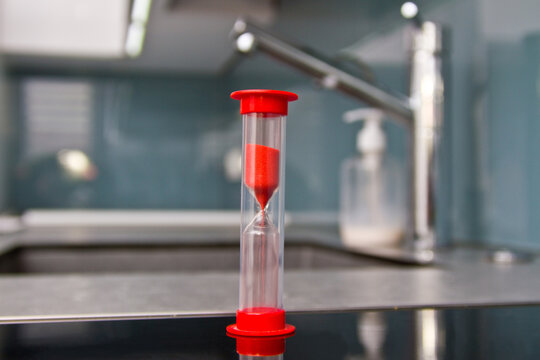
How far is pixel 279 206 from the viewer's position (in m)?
0.39

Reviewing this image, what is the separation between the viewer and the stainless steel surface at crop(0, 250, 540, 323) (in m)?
0.45

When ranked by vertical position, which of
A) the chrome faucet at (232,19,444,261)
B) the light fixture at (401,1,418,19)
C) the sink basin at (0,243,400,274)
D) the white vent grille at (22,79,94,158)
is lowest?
the sink basin at (0,243,400,274)

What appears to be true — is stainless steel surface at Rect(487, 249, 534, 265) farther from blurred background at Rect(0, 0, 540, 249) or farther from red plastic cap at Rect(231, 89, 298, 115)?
blurred background at Rect(0, 0, 540, 249)

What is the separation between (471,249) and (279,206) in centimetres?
58

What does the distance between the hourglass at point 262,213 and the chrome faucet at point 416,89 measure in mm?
534

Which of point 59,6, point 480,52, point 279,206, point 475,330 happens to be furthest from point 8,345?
point 59,6

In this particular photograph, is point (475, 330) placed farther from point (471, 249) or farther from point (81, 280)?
point (471, 249)

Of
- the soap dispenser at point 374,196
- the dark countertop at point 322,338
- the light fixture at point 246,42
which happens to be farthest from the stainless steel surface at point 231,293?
the light fixture at point 246,42

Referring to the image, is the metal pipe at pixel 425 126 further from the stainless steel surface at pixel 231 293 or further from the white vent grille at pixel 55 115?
the white vent grille at pixel 55 115

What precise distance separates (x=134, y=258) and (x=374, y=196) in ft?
1.47

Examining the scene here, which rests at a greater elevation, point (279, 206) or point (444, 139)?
point (444, 139)

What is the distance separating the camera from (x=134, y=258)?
1109mm

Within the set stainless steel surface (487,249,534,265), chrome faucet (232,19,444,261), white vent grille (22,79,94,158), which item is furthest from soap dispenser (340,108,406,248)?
white vent grille (22,79,94,158)

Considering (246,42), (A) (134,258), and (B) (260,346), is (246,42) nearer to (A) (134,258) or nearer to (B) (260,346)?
(A) (134,258)
